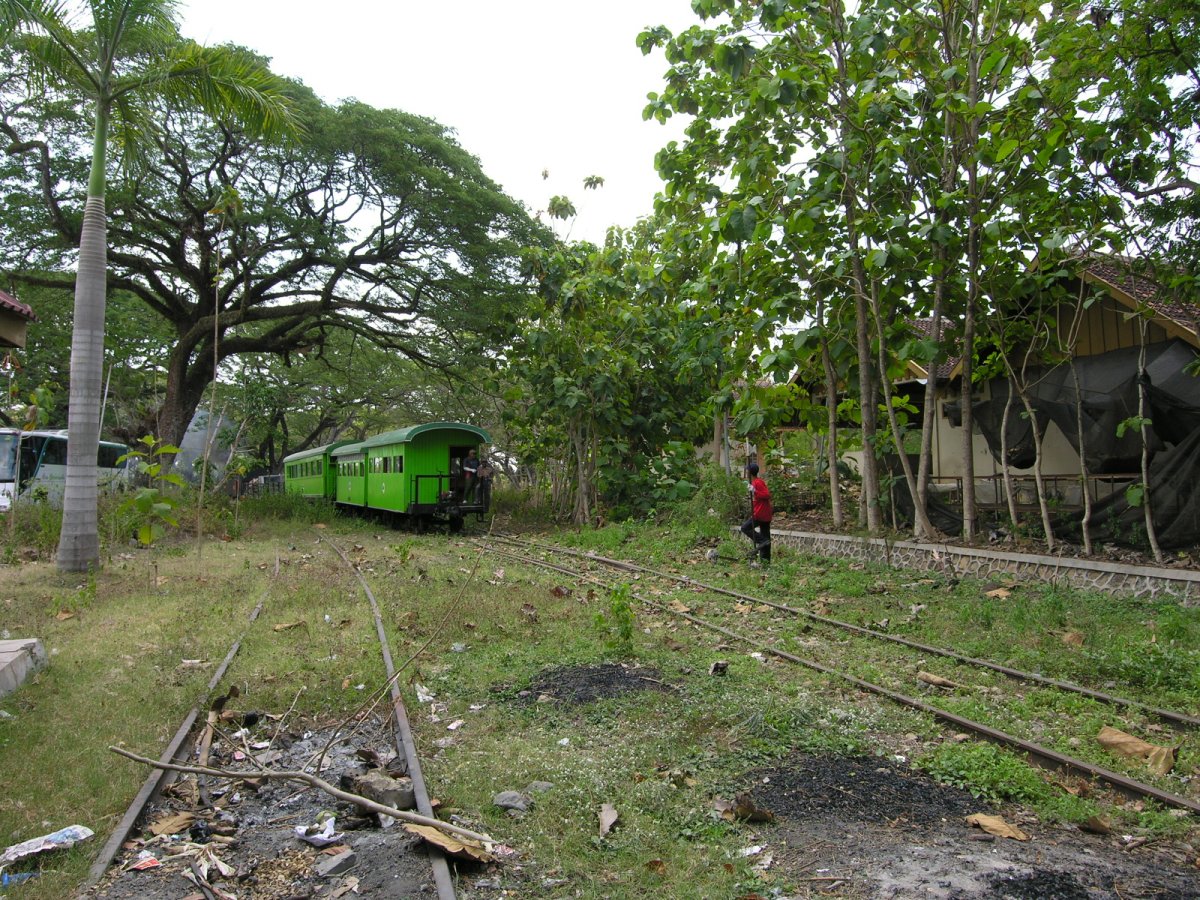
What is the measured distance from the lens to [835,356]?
12891mm

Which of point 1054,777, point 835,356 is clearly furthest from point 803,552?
point 1054,777

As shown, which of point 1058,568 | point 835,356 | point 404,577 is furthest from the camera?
point 835,356

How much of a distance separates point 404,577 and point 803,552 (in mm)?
6393

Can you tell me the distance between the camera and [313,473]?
30.4 meters

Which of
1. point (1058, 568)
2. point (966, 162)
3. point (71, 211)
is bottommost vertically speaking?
point (1058, 568)

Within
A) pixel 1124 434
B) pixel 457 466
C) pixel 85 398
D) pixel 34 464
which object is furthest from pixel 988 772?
pixel 34 464

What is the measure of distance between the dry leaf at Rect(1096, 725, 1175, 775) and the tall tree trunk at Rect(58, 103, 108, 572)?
11.4m

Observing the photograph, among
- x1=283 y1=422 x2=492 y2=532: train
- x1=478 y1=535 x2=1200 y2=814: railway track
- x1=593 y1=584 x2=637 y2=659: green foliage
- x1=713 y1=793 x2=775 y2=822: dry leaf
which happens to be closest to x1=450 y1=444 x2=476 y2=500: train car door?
x1=283 y1=422 x2=492 y2=532: train

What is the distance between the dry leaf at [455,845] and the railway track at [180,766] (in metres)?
0.05

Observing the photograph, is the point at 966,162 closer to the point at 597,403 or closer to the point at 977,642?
the point at 977,642

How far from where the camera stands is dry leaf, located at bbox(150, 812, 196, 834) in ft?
13.7

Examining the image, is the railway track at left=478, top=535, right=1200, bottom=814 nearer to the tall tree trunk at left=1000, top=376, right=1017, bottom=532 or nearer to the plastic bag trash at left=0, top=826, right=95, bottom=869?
the tall tree trunk at left=1000, top=376, right=1017, bottom=532

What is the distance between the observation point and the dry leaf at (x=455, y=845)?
373 cm

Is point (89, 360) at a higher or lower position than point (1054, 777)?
higher
